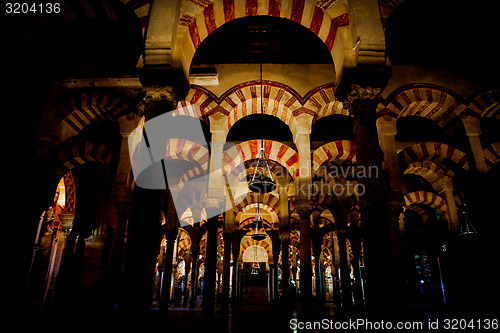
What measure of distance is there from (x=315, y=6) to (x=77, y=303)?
836 cm

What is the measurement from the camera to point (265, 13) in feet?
14.3

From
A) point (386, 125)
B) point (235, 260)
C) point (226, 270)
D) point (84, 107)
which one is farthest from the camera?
point (235, 260)

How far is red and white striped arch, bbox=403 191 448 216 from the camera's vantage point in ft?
31.5

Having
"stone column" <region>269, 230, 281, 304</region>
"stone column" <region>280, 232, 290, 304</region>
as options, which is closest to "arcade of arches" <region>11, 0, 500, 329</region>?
"stone column" <region>280, 232, 290, 304</region>

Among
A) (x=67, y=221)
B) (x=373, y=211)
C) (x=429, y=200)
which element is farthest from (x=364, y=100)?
(x=67, y=221)

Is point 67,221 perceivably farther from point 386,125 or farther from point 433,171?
point 433,171

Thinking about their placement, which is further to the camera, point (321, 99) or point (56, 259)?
point (56, 259)

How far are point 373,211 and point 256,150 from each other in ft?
15.7

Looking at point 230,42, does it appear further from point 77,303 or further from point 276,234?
point 276,234

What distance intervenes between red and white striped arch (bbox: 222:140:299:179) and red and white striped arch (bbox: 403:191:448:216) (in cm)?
468

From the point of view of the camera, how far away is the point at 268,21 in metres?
5.25

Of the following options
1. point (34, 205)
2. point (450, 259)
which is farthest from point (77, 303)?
point (450, 259)

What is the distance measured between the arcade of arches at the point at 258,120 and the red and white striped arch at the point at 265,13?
19 millimetres

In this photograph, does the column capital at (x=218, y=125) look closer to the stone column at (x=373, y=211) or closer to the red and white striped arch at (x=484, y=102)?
the stone column at (x=373, y=211)
